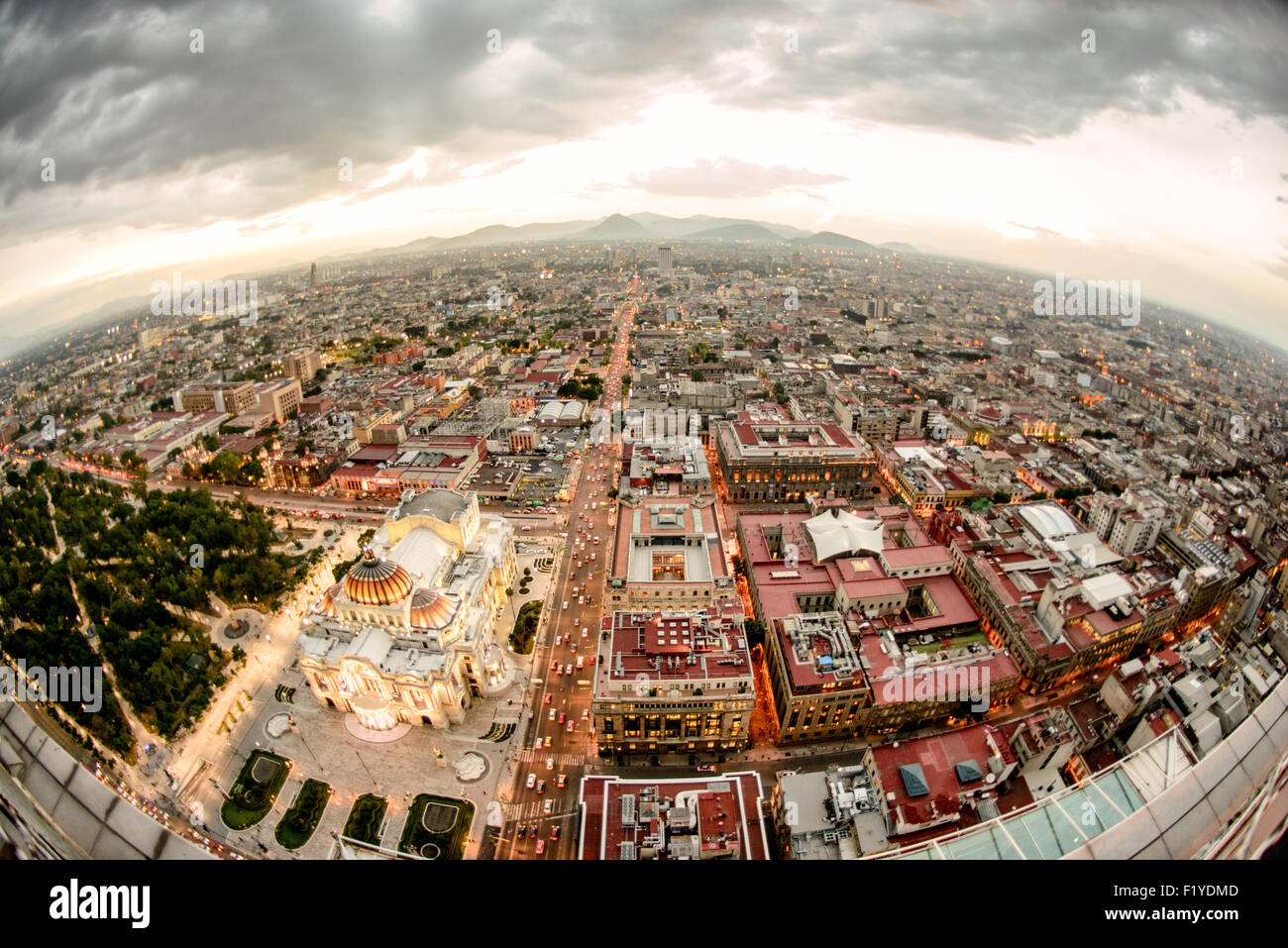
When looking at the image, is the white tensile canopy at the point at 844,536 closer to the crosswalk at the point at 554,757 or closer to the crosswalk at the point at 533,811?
the crosswalk at the point at 554,757

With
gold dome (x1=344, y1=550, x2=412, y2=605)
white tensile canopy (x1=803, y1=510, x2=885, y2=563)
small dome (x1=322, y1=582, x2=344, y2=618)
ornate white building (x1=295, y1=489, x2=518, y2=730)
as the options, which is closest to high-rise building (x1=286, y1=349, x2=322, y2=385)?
small dome (x1=322, y1=582, x2=344, y2=618)

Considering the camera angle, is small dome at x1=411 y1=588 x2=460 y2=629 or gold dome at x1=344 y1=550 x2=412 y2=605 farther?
gold dome at x1=344 y1=550 x2=412 y2=605

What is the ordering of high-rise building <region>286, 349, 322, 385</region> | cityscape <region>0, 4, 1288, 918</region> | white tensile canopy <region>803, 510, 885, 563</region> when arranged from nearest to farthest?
cityscape <region>0, 4, 1288, 918</region> < white tensile canopy <region>803, 510, 885, 563</region> < high-rise building <region>286, 349, 322, 385</region>

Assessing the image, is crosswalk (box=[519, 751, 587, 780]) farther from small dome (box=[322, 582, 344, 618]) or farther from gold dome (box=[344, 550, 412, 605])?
small dome (box=[322, 582, 344, 618])

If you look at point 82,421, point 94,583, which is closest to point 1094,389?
point 94,583

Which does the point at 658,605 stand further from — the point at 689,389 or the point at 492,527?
the point at 689,389

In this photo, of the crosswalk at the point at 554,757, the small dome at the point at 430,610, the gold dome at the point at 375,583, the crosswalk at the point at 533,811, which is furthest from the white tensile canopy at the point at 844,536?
the gold dome at the point at 375,583
